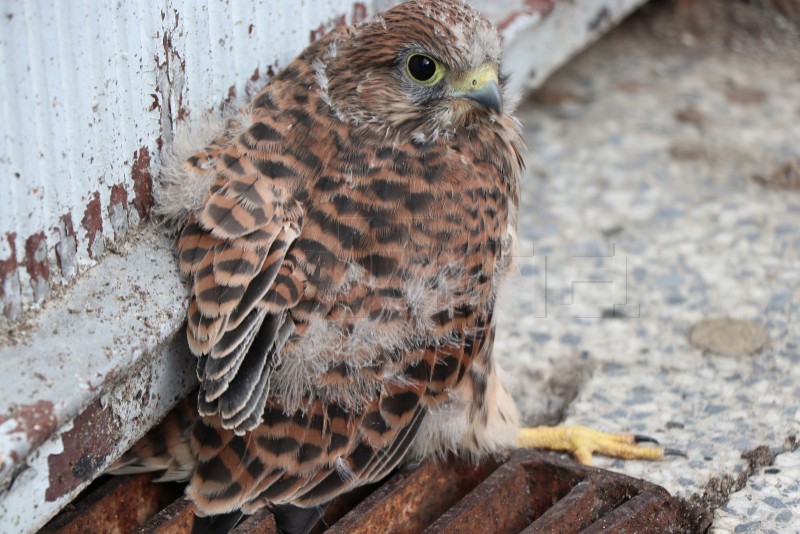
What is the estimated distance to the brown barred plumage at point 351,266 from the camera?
2391 mm

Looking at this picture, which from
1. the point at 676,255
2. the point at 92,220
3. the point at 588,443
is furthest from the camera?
the point at 676,255

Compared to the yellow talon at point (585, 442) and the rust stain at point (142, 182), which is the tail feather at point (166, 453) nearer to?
the rust stain at point (142, 182)

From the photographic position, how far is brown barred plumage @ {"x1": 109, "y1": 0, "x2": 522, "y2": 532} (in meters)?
2.39

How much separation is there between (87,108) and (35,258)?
0.32m

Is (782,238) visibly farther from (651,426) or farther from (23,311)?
(23,311)

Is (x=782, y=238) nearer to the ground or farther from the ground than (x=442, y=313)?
nearer to the ground

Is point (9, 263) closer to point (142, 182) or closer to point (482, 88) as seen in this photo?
point (142, 182)

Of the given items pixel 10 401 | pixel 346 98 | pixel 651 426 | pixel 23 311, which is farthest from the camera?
pixel 651 426

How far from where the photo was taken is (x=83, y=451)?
2219 mm

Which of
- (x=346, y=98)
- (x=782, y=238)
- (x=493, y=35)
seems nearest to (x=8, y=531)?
(x=346, y=98)

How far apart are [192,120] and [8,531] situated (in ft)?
3.51

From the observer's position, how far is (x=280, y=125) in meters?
→ 2.65

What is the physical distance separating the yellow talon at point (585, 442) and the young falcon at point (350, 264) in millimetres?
15

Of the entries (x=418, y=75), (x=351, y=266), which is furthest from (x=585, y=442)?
(x=418, y=75)
